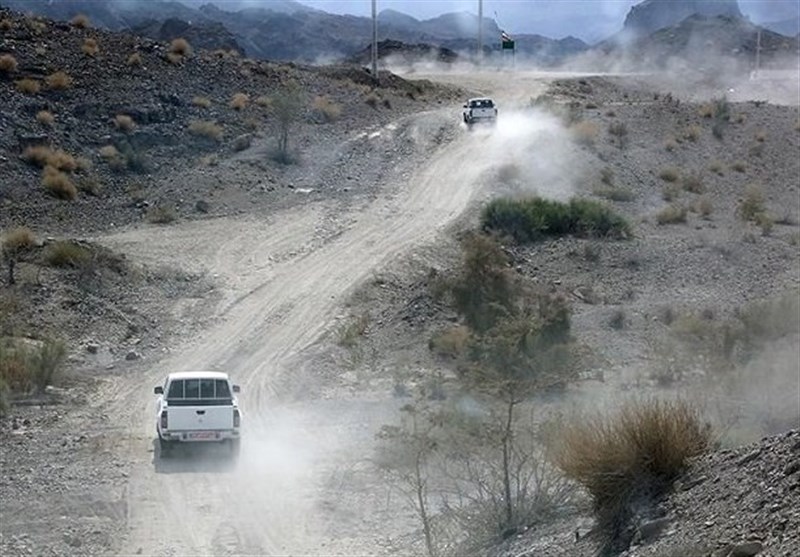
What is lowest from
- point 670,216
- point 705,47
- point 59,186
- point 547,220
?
point 670,216

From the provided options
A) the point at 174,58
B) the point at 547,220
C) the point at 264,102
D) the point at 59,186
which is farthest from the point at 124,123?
the point at 547,220

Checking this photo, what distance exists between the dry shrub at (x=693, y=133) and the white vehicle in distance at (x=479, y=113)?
8353mm

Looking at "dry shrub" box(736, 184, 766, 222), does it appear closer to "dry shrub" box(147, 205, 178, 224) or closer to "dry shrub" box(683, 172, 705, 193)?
"dry shrub" box(683, 172, 705, 193)

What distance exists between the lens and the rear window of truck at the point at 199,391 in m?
20.7

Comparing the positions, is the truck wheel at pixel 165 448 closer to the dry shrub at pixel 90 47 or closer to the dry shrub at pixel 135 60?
the dry shrub at pixel 135 60

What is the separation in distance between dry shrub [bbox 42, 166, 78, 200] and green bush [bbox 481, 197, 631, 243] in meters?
12.6

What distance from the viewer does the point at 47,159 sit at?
40.3 m

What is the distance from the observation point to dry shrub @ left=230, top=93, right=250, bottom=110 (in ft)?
162

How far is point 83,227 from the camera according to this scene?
3625 centimetres

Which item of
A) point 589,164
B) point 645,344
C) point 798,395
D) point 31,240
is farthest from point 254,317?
point 589,164

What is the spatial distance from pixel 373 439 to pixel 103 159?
79.0 ft

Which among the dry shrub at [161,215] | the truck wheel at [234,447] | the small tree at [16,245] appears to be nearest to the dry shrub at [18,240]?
the small tree at [16,245]

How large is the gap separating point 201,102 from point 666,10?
12441 cm

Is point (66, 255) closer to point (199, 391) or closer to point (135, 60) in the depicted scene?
point (199, 391)
